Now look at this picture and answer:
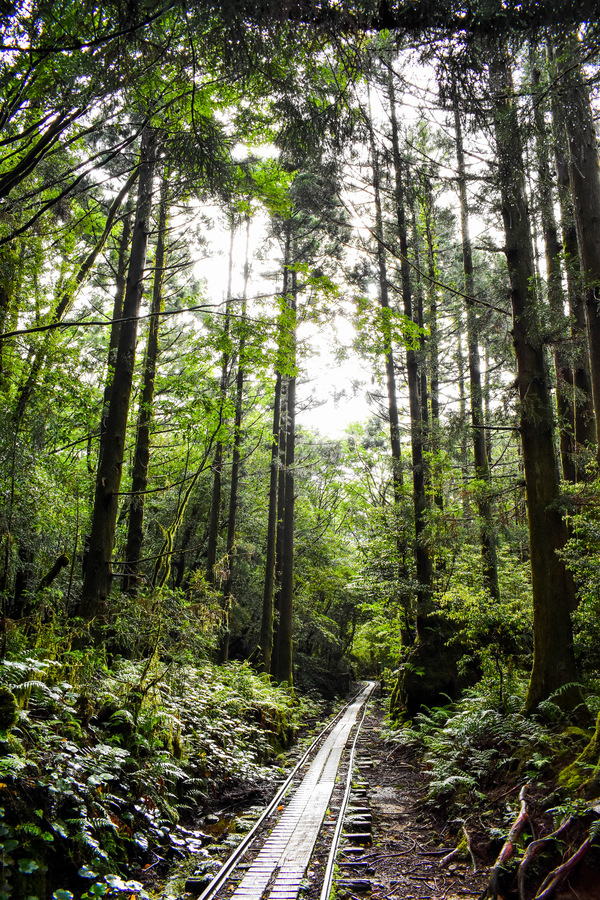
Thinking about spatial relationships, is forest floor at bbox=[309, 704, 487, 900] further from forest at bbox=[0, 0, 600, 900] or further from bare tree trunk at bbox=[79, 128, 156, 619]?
bare tree trunk at bbox=[79, 128, 156, 619]

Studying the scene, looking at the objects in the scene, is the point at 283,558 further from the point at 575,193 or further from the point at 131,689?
the point at 575,193

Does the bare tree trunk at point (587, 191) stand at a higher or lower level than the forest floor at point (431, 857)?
higher

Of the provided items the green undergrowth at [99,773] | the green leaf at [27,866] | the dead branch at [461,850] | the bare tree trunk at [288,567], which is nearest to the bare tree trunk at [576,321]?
the dead branch at [461,850]

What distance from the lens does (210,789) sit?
7.11m

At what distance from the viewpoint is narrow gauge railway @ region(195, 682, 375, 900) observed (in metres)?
4.59

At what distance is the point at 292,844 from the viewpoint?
562cm

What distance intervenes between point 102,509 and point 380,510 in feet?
37.4

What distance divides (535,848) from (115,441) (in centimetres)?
704

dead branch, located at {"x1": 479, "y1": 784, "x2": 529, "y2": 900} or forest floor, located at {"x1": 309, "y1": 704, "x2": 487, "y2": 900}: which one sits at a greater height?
dead branch, located at {"x1": 479, "y1": 784, "x2": 529, "y2": 900}

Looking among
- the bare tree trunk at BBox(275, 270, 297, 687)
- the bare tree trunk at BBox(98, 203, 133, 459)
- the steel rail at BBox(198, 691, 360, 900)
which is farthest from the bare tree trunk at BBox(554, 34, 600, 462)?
the bare tree trunk at BBox(275, 270, 297, 687)

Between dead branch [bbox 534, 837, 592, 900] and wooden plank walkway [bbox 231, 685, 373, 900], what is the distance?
204 cm

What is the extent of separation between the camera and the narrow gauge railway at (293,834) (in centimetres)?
459

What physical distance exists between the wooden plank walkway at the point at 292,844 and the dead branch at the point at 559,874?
2.04 meters

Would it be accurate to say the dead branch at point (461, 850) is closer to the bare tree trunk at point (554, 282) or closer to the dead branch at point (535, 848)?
the dead branch at point (535, 848)
